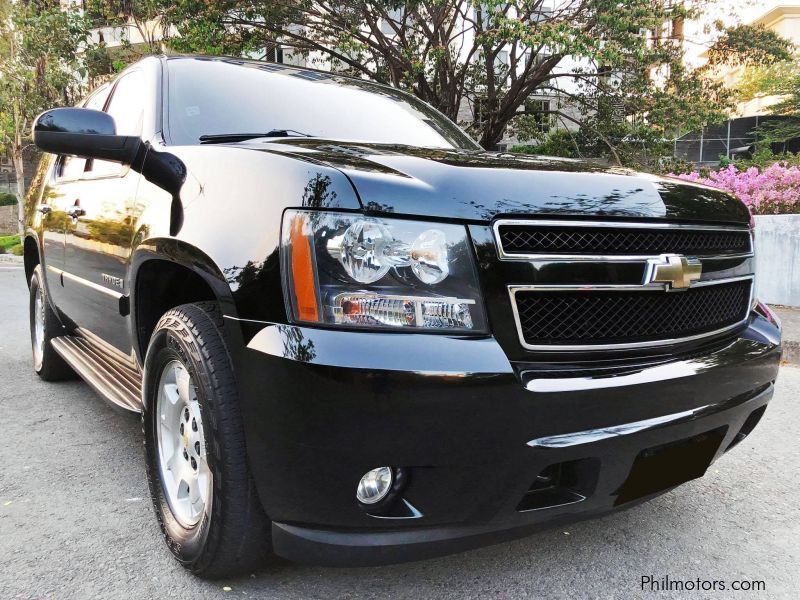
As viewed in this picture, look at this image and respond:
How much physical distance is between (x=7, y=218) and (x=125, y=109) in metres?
31.2

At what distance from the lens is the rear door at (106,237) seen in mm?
2701

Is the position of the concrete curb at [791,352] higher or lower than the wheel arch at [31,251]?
lower

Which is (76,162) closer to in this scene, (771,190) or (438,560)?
(438,560)

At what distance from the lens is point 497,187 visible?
1816mm

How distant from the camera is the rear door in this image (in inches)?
106

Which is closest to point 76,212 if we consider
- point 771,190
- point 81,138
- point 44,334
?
point 81,138

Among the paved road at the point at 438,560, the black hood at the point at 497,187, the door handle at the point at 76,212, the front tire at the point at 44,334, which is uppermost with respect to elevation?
the black hood at the point at 497,187

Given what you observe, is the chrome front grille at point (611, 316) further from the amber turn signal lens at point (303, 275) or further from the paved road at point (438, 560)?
the paved road at point (438, 560)

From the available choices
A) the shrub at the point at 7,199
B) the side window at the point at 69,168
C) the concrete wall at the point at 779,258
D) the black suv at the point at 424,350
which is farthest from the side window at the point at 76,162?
the shrub at the point at 7,199

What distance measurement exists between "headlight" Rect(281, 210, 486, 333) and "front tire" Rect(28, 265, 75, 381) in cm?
324

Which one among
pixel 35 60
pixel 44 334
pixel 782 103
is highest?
pixel 782 103

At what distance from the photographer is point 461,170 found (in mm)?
1866

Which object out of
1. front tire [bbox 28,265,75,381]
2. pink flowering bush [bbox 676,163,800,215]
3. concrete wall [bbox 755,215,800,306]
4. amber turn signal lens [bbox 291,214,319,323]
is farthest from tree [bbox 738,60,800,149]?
amber turn signal lens [bbox 291,214,319,323]

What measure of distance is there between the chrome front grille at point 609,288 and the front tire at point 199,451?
827mm
